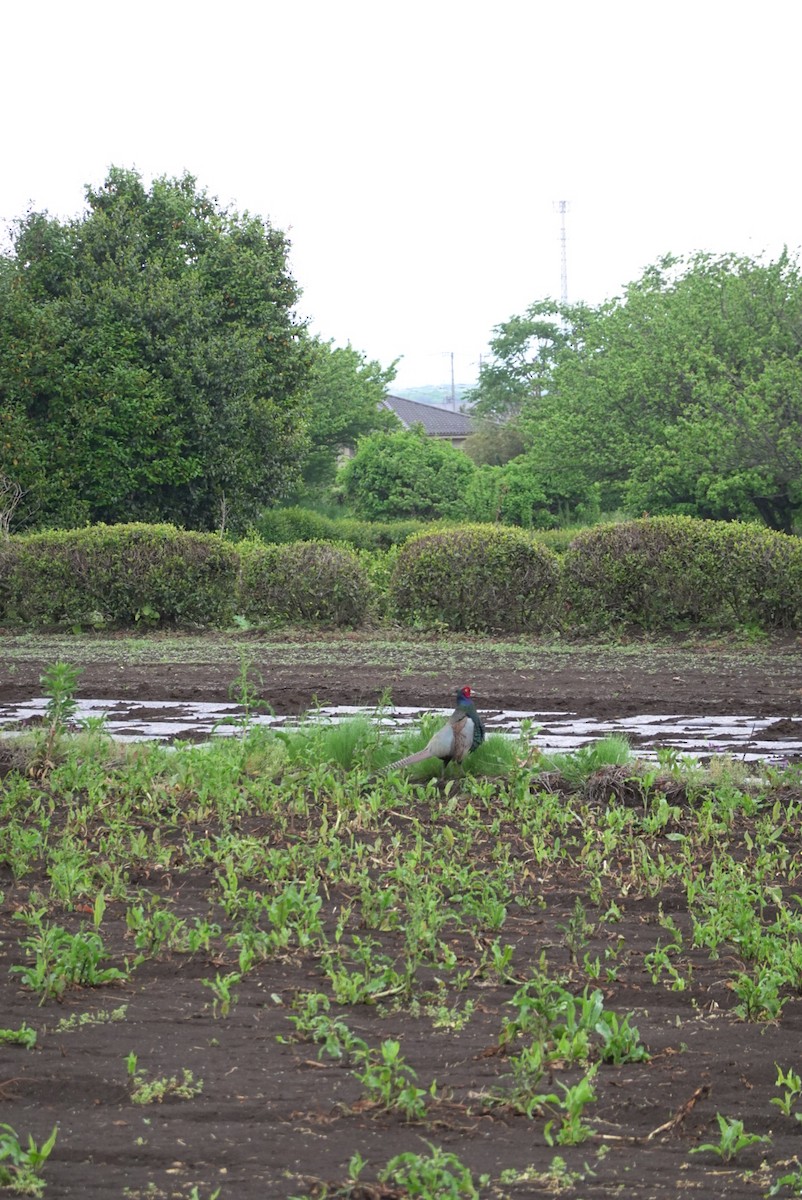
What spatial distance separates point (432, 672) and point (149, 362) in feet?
59.4

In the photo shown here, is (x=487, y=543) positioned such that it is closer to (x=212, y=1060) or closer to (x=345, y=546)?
(x=345, y=546)

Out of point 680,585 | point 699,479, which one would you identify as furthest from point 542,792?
point 699,479

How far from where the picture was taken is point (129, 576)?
17.3 meters

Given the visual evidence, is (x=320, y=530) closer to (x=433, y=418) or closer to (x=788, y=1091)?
(x=788, y=1091)

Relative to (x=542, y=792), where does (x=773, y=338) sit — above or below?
above

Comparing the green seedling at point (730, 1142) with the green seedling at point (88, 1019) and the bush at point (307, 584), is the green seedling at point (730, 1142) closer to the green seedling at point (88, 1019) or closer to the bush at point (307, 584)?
the green seedling at point (88, 1019)

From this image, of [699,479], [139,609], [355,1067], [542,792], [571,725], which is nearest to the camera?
[355,1067]

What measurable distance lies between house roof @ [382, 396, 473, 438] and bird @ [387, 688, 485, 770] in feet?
266

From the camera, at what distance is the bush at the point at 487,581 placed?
16250 millimetres

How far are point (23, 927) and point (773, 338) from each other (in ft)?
115

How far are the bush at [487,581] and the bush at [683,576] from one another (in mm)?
349

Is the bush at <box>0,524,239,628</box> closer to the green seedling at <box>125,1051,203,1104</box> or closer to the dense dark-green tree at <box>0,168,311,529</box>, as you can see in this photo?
the dense dark-green tree at <box>0,168,311,529</box>

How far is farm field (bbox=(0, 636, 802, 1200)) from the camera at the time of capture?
2.74 metres

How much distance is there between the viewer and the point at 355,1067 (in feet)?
10.4
